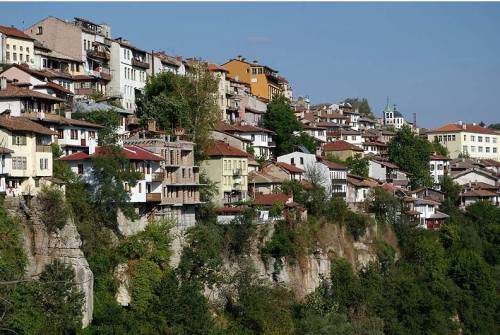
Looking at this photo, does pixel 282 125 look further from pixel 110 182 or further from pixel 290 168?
pixel 110 182

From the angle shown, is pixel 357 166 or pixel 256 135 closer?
pixel 256 135

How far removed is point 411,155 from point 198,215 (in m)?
41.8

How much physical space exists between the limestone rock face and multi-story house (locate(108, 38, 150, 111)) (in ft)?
83.4

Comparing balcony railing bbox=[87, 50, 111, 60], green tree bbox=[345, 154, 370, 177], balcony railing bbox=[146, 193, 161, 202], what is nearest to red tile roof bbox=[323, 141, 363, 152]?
green tree bbox=[345, 154, 370, 177]

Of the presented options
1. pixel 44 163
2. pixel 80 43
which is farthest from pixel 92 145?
pixel 80 43

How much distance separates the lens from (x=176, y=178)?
46.3 m

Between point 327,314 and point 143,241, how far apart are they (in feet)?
38.3

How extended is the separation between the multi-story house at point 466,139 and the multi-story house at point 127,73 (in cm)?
5240

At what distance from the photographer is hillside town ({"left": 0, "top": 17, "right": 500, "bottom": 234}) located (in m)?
42.6

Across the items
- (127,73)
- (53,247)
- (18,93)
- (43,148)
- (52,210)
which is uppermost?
(127,73)

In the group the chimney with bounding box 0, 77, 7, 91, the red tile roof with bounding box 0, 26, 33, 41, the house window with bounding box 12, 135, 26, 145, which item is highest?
the red tile roof with bounding box 0, 26, 33, 41

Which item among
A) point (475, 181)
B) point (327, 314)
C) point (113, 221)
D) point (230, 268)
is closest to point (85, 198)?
point (113, 221)

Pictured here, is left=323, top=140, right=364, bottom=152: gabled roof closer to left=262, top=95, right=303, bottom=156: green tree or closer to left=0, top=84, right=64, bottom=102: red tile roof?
left=262, top=95, right=303, bottom=156: green tree

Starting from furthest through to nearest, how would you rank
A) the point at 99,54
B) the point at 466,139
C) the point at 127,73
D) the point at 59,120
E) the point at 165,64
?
the point at 466,139, the point at 165,64, the point at 127,73, the point at 99,54, the point at 59,120
